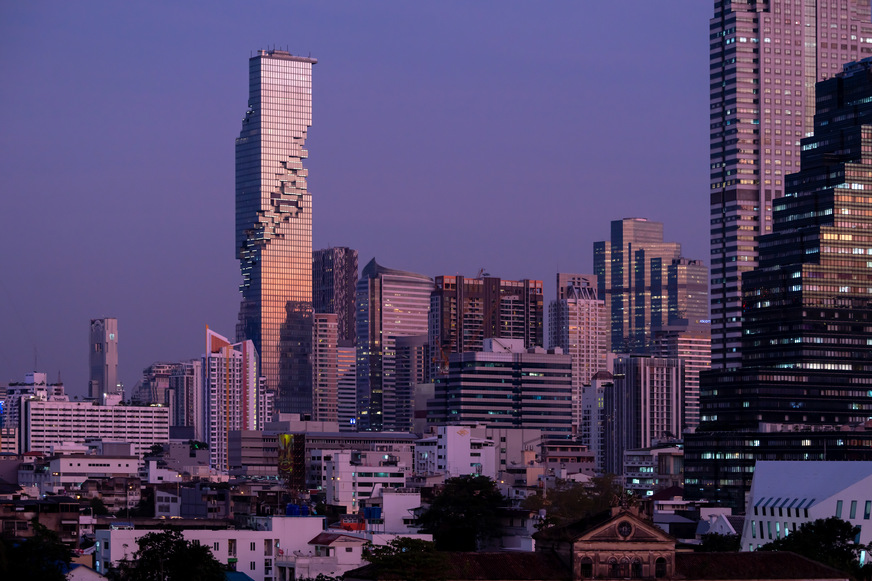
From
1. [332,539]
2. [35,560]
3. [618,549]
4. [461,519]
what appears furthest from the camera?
[461,519]

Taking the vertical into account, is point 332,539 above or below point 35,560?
below

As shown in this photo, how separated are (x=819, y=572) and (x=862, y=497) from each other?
44.0 meters

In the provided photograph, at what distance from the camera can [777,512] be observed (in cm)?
17850

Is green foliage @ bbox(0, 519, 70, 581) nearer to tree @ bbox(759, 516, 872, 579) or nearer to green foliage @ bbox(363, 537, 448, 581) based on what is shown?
green foliage @ bbox(363, 537, 448, 581)

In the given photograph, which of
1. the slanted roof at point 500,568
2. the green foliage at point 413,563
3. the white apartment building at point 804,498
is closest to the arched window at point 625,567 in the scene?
the slanted roof at point 500,568

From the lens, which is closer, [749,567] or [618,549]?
[618,549]

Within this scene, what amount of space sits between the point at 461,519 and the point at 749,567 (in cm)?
6660

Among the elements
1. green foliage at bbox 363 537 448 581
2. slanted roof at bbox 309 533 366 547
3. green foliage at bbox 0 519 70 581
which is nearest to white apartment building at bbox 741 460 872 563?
slanted roof at bbox 309 533 366 547

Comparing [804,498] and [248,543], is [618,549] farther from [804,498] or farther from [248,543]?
[804,498]

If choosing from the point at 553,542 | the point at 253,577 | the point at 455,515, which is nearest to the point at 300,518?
the point at 253,577

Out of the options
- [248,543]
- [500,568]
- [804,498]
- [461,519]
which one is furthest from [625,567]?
[461,519]

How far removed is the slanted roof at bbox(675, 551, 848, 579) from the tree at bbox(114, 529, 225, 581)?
35202 millimetres

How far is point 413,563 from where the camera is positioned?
118m

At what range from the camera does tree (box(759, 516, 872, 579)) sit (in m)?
141
